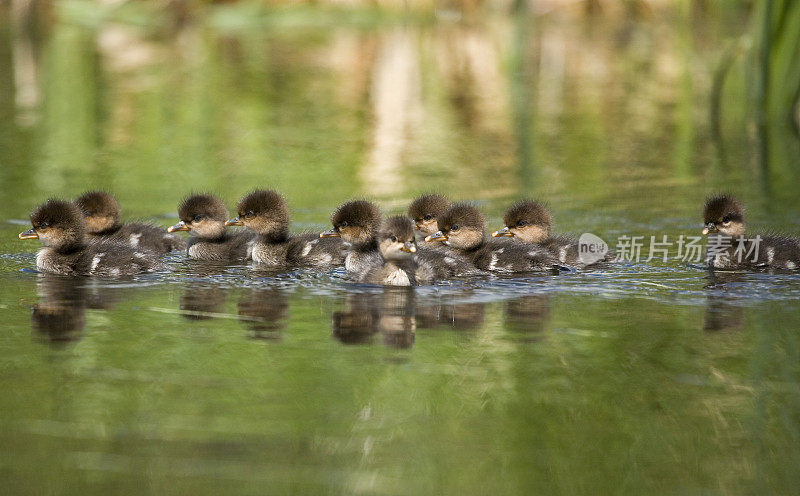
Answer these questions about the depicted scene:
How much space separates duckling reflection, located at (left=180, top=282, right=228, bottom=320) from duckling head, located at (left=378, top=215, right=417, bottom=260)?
2.74ft

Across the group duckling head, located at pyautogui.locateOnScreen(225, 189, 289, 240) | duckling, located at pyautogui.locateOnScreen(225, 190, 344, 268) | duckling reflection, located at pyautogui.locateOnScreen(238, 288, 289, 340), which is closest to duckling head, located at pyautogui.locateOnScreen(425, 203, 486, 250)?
duckling, located at pyautogui.locateOnScreen(225, 190, 344, 268)

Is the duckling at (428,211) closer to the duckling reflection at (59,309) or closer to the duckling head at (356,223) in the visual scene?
the duckling head at (356,223)

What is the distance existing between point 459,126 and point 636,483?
31.0 ft

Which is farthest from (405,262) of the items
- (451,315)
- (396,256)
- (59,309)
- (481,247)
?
(59,309)

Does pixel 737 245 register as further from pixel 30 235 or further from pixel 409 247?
pixel 30 235

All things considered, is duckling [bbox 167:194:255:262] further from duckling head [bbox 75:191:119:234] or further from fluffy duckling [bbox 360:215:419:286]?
fluffy duckling [bbox 360:215:419:286]

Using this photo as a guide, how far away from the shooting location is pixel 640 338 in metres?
4.87

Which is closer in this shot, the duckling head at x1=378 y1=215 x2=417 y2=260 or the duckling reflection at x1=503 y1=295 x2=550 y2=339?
the duckling reflection at x1=503 y1=295 x2=550 y2=339

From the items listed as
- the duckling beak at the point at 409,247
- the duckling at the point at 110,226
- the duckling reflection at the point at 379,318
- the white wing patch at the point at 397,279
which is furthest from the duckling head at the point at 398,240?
the duckling at the point at 110,226

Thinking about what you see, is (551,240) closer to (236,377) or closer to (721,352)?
(721,352)

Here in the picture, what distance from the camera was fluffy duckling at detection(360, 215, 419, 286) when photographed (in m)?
6.00

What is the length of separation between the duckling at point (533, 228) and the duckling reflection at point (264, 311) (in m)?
1.59

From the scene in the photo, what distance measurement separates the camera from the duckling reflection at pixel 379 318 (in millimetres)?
4863
